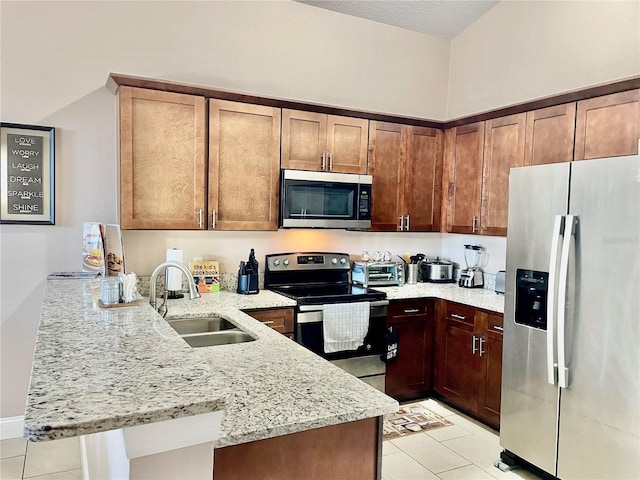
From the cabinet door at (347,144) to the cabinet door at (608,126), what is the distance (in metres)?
1.54

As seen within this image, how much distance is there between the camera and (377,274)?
13.1ft

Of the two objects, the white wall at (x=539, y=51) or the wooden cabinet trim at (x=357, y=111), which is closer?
the wooden cabinet trim at (x=357, y=111)

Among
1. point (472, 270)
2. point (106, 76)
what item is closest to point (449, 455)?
point (472, 270)

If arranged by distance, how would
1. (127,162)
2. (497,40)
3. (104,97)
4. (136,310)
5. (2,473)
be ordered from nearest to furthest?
(136,310)
(2,473)
(127,162)
(104,97)
(497,40)

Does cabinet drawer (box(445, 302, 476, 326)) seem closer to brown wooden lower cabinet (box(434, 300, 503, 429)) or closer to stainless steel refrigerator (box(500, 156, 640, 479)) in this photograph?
brown wooden lower cabinet (box(434, 300, 503, 429))

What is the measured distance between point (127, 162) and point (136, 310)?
1.39 meters

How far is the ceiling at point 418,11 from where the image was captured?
149 inches

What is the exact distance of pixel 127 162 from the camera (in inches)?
117

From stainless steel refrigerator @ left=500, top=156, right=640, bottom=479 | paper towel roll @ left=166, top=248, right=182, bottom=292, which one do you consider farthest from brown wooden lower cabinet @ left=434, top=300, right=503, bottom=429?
paper towel roll @ left=166, top=248, right=182, bottom=292

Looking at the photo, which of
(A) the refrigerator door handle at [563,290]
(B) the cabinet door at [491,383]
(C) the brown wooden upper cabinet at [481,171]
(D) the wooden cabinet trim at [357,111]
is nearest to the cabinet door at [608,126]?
(D) the wooden cabinet trim at [357,111]

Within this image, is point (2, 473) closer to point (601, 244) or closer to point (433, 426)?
point (433, 426)

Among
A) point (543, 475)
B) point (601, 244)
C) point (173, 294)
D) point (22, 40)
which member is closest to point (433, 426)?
point (543, 475)

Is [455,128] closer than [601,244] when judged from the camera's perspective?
No

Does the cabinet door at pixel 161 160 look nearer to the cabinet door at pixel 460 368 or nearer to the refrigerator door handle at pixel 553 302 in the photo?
the cabinet door at pixel 460 368
